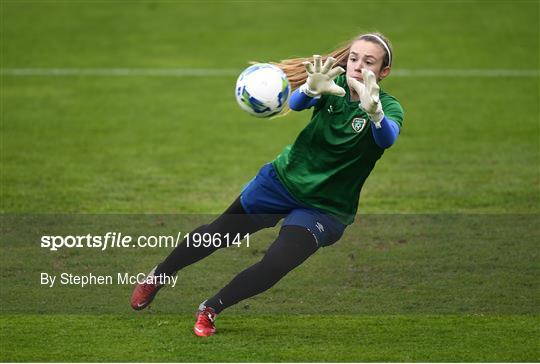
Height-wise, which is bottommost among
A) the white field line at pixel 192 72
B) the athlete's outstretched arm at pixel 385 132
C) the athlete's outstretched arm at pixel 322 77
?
the athlete's outstretched arm at pixel 385 132

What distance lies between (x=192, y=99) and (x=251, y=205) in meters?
9.34

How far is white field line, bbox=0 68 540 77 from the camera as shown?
1867 cm

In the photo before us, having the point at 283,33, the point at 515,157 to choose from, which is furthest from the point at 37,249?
the point at 283,33

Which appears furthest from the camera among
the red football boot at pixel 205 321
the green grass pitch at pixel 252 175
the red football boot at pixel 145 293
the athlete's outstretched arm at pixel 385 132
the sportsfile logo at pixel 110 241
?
the sportsfile logo at pixel 110 241

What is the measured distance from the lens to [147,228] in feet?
36.5

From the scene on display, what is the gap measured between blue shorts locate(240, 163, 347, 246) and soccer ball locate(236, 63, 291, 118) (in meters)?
0.51

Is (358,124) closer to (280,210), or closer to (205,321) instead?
(280,210)

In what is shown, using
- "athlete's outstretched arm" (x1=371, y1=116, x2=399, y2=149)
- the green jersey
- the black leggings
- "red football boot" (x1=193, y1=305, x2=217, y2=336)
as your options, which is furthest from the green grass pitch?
"athlete's outstretched arm" (x1=371, y1=116, x2=399, y2=149)

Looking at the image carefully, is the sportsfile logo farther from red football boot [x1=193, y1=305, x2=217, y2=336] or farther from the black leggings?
the black leggings

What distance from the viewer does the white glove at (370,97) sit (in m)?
7.39

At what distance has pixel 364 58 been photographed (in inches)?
311

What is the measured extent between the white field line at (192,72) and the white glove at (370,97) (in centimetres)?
1136

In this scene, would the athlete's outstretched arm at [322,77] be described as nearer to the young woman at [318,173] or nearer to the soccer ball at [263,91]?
the young woman at [318,173]

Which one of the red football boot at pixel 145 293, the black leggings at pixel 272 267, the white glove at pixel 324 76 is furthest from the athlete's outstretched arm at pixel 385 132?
the red football boot at pixel 145 293
